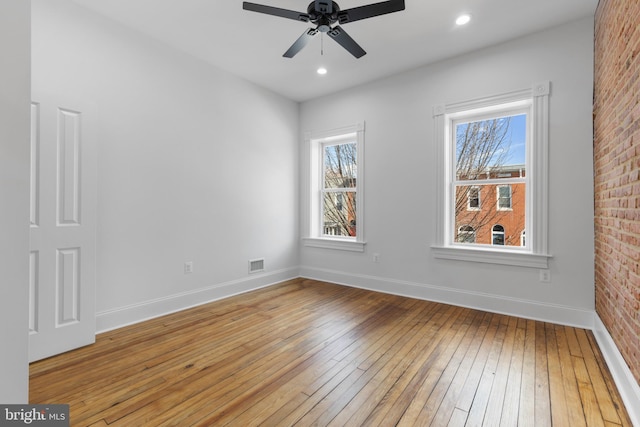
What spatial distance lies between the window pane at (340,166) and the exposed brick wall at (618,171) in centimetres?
285

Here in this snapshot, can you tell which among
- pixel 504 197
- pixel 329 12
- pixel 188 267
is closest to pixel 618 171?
pixel 504 197

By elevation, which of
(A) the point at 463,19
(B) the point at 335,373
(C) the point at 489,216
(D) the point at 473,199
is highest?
(A) the point at 463,19

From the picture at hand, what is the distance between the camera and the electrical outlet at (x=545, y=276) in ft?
10.2

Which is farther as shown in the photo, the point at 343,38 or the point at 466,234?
the point at 466,234

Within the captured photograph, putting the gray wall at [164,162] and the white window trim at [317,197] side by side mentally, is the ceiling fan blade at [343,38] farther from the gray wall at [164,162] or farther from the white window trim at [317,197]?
the gray wall at [164,162]

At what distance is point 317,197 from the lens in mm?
5164

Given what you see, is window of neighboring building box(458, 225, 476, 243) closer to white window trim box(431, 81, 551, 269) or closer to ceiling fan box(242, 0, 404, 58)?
white window trim box(431, 81, 551, 269)

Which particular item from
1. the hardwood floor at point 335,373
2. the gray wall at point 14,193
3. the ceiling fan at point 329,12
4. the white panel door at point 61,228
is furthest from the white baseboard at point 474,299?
the gray wall at point 14,193

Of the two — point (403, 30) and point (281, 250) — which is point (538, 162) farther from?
point (281, 250)

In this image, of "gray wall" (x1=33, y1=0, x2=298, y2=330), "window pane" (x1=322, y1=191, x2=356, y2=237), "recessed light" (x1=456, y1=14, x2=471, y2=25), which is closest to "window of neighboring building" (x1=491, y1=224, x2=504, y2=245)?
"window pane" (x1=322, y1=191, x2=356, y2=237)

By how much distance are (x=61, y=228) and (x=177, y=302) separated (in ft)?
4.65

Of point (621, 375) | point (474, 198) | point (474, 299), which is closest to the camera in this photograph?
point (621, 375)

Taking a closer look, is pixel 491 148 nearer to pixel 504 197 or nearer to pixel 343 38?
pixel 504 197

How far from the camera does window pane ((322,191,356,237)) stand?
4801 mm
